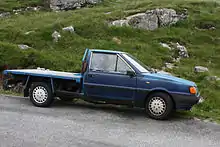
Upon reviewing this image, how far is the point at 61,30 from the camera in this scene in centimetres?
1848

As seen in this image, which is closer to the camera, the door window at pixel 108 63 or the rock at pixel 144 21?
the door window at pixel 108 63

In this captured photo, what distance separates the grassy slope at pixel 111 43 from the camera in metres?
14.1

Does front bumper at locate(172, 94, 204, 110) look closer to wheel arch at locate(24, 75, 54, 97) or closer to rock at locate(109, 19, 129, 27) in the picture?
wheel arch at locate(24, 75, 54, 97)

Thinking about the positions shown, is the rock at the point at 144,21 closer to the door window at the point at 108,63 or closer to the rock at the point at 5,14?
the door window at the point at 108,63

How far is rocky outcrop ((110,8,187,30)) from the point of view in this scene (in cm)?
2080

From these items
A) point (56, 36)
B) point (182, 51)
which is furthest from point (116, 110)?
point (182, 51)

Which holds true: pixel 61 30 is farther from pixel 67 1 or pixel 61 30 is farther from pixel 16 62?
pixel 67 1

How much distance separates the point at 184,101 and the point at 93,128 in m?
2.69

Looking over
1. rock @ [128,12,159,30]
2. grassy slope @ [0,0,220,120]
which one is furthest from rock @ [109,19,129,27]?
grassy slope @ [0,0,220,120]

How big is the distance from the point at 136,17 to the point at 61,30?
5374mm

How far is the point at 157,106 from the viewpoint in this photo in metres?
8.81

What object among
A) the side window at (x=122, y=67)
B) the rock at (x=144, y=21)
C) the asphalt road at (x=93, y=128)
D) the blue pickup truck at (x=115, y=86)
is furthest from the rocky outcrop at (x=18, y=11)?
the side window at (x=122, y=67)

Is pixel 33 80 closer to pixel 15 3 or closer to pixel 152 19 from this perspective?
pixel 152 19

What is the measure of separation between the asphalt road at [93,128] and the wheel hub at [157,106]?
266mm
